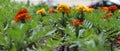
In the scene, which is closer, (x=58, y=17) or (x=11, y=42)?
(x=11, y=42)

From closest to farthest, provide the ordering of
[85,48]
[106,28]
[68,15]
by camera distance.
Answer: [85,48]
[106,28]
[68,15]

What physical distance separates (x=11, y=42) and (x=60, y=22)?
2.06 feet

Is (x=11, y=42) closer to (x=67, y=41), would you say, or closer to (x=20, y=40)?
(x=20, y=40)

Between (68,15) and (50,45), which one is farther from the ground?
(50,45)

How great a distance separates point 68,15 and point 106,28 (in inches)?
19.2

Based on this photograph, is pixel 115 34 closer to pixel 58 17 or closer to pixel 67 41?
pixel 67 41

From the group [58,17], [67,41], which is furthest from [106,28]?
[58,17]

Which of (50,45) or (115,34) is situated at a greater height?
(50,45)

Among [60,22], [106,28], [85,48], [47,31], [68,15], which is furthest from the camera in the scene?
[68,15]

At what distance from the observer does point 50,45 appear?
3.80ft

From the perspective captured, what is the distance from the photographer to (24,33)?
4.42 ft

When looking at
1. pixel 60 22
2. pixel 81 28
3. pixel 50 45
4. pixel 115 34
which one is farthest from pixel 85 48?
pixel 60 22

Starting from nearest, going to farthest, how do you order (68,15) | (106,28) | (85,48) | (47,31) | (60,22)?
(85,48) < (47,31) < (106,28) < (60,22) < (68,15)

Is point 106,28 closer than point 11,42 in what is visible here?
No
